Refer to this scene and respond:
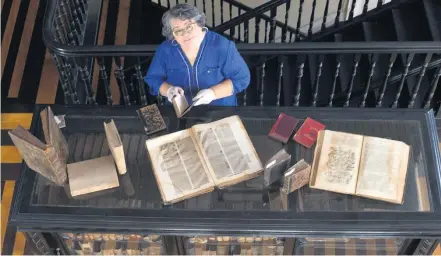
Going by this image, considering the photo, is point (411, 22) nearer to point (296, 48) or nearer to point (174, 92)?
point (296, 48)

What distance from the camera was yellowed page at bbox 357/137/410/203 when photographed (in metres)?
2.94

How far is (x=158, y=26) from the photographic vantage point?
591cm

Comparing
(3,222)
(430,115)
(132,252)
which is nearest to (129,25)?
(3,222)

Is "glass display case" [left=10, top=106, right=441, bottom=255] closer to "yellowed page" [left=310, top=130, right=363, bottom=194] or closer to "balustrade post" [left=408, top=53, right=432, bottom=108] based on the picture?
"yellowed page" [left=310, top=130, right=363, bottom=194]

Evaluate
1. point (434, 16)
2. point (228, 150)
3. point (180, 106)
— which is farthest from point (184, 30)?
point (434, 16)

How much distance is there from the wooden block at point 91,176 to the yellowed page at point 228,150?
0.50 metres

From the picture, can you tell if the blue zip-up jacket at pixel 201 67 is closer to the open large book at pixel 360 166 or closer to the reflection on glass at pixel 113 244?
the open large book at pixel 360 166

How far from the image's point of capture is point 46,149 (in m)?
2.83

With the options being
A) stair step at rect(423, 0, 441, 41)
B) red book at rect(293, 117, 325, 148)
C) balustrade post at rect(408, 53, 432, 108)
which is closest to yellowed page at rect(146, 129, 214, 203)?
red book at rect(293, 117, 325, 148)

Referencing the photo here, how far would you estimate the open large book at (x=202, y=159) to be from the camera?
2.99 metres

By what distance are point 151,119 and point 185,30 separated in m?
0.57

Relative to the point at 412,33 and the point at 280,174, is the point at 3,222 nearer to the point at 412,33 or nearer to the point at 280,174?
the point at 280,174

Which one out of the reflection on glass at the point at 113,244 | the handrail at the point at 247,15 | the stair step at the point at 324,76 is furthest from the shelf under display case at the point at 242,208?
the handrail at the point at 247,15

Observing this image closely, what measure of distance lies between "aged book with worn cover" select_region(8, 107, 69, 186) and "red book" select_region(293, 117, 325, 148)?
49.9 inches
